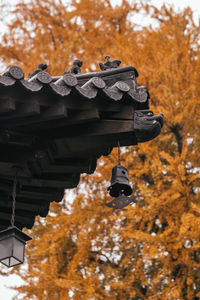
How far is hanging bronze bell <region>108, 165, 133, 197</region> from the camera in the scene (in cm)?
302

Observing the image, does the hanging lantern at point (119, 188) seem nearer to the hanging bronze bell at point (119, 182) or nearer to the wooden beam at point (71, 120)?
the hanging bronze bell at point (119, 182)

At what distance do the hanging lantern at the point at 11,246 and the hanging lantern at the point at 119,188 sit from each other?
2.07ft

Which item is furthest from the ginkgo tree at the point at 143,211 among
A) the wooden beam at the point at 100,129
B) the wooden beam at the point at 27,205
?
the wooden beam at the point at 100,129

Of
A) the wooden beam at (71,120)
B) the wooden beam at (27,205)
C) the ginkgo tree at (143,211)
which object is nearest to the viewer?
the wooden beam at (71,120)

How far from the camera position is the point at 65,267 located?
21.9 ft

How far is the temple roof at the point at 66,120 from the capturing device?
98.2 inches

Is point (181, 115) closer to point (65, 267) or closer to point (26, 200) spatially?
point (65, 267)

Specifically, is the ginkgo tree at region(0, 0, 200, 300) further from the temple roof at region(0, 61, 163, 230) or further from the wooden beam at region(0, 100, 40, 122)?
the wooden beam at region(0, 100, 40, 122)

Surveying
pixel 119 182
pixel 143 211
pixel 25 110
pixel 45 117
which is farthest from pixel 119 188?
pixel 143 211

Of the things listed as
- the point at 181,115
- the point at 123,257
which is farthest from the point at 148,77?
the point at 123,257

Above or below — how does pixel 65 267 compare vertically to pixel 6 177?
above

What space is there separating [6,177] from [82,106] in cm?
78

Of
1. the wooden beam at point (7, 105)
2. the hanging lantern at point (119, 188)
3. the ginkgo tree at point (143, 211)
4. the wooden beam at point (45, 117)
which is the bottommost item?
the hanging lantern at point (119, 188)

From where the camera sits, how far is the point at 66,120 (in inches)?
104
